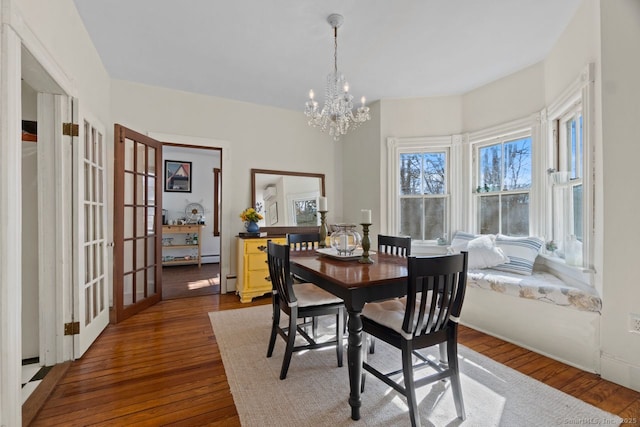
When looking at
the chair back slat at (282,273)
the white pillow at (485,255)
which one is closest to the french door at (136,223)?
the chair back slat at (282,273)

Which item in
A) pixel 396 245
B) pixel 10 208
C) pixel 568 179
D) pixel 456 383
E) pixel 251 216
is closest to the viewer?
pixel 10 208

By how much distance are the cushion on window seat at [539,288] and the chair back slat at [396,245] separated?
84 centimetres

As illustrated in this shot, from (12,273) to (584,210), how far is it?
148 inches

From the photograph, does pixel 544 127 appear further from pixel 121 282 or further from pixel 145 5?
pixel 121 282

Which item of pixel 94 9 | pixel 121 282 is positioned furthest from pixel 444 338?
pixel 94 9

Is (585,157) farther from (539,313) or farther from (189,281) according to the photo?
(189,281)

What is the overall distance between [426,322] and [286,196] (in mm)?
3315

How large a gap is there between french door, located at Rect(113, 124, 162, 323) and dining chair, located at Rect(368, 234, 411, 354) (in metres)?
2.63

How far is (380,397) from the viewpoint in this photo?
6.03ft

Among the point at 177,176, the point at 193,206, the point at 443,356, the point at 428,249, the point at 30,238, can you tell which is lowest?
the point at 443,356

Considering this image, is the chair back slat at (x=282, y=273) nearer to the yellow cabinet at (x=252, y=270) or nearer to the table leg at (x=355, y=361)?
the table leg at (x=355, y=361)

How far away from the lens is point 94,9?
2.40m

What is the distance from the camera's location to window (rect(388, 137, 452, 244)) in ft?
13.8

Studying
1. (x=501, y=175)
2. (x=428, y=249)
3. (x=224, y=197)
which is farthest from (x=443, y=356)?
(x=224, y=197)
